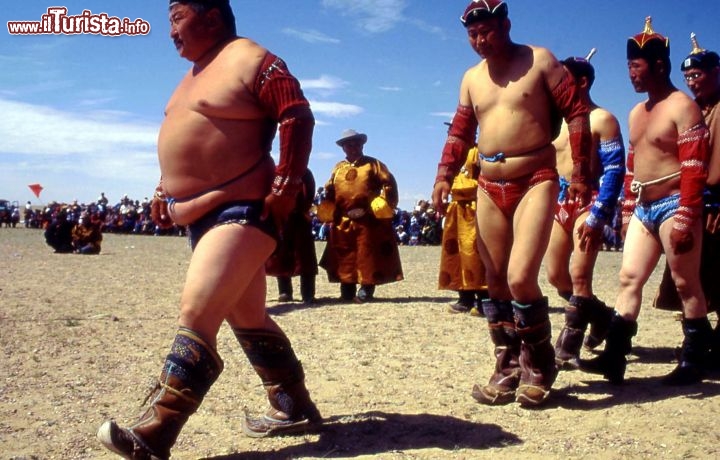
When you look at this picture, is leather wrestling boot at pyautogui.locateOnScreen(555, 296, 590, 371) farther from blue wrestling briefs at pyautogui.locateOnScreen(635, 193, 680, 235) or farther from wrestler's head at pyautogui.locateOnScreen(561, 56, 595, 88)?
wrestler's head at pyautogui.locateOnScreen(561, 56, 595, 88)

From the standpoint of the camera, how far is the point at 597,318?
536 centimetres

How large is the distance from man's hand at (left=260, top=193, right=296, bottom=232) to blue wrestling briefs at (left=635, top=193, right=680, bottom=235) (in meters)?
2.48

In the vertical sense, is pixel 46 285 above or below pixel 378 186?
below

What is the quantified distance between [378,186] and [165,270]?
701 cm

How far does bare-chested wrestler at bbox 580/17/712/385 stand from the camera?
14.9 ft

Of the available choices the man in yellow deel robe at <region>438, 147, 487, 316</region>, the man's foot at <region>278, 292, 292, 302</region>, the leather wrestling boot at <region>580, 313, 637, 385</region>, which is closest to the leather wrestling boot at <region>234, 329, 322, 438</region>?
the leather wrestling boot at <region>580, 313, 637, 385</region>

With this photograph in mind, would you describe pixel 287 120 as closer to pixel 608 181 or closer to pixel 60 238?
pixel 608 181

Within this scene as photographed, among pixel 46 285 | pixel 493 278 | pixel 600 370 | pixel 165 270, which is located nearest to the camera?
pixel 493 278

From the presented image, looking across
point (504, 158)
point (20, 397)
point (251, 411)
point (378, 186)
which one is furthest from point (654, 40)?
point (378, 186)

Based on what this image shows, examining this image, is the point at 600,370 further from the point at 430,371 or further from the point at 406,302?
the point at 406,302

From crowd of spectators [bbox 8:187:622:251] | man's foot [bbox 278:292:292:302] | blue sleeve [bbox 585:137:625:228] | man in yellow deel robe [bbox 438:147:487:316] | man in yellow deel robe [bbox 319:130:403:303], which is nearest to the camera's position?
blue sleeve [bbox 585:137:625:228]

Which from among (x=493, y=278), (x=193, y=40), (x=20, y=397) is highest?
(x=193, y=40)

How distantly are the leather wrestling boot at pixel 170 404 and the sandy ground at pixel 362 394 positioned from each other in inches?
16.9

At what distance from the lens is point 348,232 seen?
964cm
